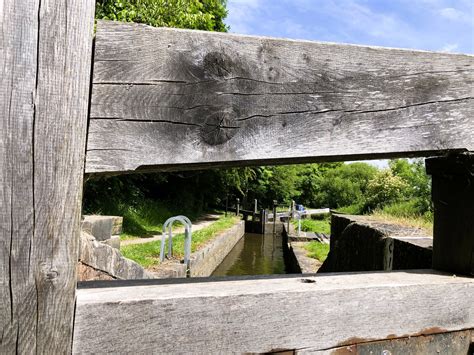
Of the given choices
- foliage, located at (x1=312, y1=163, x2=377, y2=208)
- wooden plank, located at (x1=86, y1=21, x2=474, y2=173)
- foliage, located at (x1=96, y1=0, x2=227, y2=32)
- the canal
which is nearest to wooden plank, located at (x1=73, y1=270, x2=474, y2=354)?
wooden plank, located at (x1=86, y1=21, x2=474, y2=173)

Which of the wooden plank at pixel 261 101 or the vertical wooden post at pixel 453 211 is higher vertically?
Result: the wooden plank at pixel 261 101

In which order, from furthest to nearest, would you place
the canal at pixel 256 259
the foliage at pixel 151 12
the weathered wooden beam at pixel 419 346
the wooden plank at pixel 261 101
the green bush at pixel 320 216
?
the green bush at pixel 320 216, the canal at pixel 256 259, the foliage at pixel 151 12, the weathered wooden beam at pixel 419 346, the wooden plank at pixel 261 101

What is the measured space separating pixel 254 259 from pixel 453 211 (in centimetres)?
1467

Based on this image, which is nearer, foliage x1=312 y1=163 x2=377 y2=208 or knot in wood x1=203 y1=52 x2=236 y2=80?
knot in wood x1=203 y1=52 x2=236 y2=80

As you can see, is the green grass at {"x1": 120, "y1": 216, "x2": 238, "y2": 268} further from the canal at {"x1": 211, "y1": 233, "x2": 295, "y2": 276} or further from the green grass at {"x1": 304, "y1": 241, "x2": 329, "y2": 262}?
the green grass at {"x1": 304, "y1": 241, "x2": 329, "y2": 262}

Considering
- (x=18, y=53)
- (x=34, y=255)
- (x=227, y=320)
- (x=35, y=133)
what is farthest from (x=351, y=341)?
(x=18, y=53)

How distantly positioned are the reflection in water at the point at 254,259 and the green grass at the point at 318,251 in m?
1.88

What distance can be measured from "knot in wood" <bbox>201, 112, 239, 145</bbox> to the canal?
10453mm

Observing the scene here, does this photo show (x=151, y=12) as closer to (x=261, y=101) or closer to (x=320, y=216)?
(x=261, y=101)

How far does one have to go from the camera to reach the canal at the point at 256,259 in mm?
13616

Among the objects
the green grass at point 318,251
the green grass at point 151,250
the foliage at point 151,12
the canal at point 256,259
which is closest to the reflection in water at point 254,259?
the canal at point 256,259

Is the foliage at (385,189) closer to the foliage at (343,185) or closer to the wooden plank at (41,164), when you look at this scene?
the foliage at (343,185)

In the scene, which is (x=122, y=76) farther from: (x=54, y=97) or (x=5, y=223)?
(x=5, y=223)

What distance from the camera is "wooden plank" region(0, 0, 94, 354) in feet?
3.28
